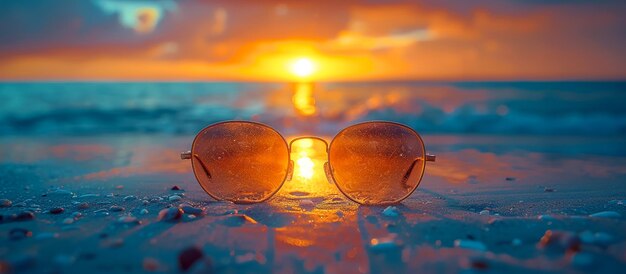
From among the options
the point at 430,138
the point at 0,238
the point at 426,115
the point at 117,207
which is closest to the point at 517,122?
the point at 426,115

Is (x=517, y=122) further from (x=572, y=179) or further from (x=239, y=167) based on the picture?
(x=239, y=167)

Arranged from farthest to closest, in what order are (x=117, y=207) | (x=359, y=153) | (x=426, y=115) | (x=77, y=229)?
1. (x=426, y=115)
2. (x=359, y=153)
3. (x=117, y=207)
4. (x=77, y=229)

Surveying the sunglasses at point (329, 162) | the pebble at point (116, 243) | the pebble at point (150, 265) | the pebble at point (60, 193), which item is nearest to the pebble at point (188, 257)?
the pebble at point (150, 265)

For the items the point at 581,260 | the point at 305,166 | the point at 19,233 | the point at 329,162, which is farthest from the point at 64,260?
the point at 305,166

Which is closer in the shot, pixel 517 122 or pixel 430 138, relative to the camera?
pixel 430 138

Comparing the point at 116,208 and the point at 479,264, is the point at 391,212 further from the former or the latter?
the point at 116,208
